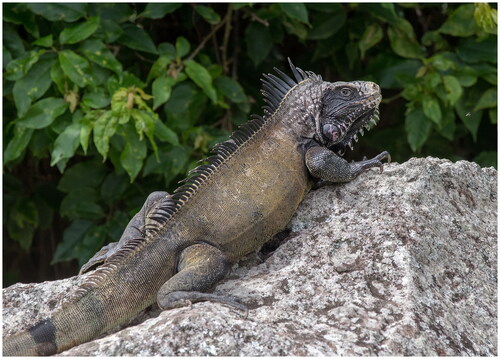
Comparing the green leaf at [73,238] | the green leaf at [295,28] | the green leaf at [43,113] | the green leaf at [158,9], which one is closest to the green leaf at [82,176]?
the green leaf at [73,238]

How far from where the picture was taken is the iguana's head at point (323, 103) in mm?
4305

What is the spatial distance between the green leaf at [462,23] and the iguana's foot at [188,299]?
11.1ft

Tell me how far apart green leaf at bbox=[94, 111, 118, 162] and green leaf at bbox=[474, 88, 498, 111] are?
8.93ft

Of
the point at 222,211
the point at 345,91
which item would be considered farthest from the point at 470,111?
the point at 222,211

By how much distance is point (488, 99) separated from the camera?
584 centimetres

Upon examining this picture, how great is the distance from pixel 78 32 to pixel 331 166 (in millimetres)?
2131

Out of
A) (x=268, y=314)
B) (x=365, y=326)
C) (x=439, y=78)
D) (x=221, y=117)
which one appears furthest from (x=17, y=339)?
(x=439, y=78)

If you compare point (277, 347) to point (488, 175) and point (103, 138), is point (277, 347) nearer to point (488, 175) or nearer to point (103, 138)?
point (488, 175)

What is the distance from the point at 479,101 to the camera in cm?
586

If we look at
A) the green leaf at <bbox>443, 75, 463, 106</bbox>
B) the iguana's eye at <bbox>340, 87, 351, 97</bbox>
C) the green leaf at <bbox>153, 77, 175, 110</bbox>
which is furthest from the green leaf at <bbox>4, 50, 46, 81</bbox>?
the green leaf at <bbox>443, 75, 463, 106</bbox>

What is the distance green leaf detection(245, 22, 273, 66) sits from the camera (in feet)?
19.7

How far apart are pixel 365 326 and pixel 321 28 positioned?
11.4 feet

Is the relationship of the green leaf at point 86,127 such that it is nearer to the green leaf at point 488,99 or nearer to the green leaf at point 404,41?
the green leaf at point 404,41

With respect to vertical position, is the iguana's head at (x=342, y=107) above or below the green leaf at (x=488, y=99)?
below
